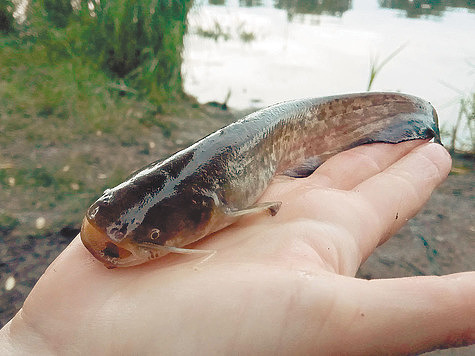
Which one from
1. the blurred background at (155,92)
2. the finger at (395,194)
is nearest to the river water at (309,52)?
the blurred background at (155,92)

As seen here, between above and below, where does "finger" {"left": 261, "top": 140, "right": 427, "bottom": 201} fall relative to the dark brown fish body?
below

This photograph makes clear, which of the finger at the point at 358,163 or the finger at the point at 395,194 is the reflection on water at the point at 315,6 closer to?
the finger at the point at 358,163

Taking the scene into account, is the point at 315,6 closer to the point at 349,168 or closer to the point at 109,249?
the point at 349,168

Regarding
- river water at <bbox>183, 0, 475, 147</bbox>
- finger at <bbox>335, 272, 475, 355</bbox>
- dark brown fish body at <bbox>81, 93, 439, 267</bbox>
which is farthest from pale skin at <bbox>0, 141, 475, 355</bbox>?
river water at <bbox>183, 0, 475, 147</bbox>

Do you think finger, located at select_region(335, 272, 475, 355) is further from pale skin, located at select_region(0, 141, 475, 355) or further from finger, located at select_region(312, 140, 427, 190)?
finger, located at select_region(312, 140, 427, 190)

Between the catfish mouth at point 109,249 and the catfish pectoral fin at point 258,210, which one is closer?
the catfish mouth at point 109,249

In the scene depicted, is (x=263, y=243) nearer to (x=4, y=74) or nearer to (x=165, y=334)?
(x=165, y=334)
